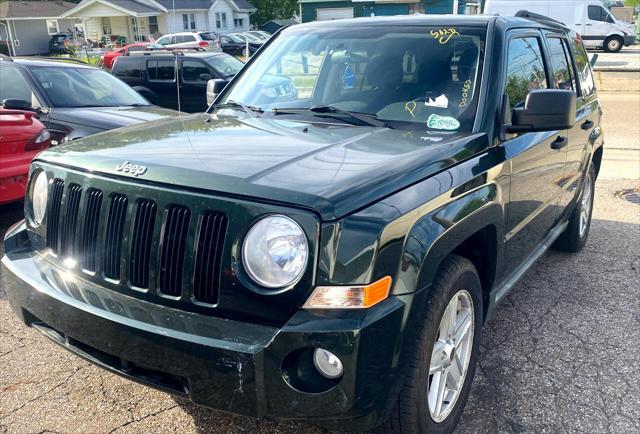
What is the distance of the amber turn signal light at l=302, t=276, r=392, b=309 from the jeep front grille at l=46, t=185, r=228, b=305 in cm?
38

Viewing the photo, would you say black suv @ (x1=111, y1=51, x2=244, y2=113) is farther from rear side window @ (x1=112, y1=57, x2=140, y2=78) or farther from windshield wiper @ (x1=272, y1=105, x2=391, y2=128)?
windshield wiper @ (x1=272, y1=105, x2=391, y2=128)

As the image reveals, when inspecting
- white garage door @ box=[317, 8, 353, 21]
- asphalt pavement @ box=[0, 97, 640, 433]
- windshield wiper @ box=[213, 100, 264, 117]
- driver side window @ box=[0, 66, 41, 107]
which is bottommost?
asphalt pavement @ box=[0, 97, 640, 433]

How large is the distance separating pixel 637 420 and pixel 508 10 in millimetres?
27903

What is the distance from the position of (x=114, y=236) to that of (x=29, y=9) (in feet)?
200

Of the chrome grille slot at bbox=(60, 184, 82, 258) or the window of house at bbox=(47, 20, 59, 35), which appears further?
the window of house at bbox=(47, 20, 59, 35)

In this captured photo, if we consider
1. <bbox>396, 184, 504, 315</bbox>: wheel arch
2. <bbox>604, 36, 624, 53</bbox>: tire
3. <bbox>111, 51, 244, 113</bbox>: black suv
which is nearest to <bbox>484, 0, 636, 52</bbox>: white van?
<bbox>604, 36, 624, 53</bbox>: tire

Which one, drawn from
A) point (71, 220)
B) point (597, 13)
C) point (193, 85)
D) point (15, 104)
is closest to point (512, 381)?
point (71, 220)

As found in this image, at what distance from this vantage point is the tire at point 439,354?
91.0 inches

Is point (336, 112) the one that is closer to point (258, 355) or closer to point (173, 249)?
point (173, 249)

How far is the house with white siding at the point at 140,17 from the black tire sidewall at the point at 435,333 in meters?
48.7

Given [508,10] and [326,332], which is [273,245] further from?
[508,10]

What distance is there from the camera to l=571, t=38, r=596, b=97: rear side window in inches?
191

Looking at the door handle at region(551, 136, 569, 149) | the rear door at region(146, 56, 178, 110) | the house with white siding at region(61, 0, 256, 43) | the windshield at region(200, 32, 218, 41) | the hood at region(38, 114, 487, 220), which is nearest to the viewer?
the hood at region(38, 114, 487, 220)

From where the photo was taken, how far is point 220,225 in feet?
7.19
